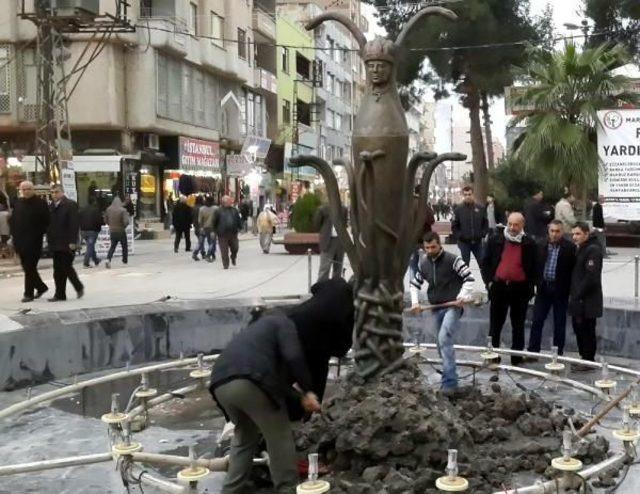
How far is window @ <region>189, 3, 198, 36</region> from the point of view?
3647cm

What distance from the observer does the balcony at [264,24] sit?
4544cm

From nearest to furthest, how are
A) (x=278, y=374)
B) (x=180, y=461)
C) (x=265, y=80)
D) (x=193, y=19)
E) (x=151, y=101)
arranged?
(x=278, y=374)
(x=180, y=461)
(x=151, y=101)
(x=193, y=19)
(x=265, y=80)

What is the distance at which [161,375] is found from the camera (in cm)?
852

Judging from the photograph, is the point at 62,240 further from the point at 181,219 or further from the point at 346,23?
the point at 181,219

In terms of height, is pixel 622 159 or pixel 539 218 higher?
pixel 622 159

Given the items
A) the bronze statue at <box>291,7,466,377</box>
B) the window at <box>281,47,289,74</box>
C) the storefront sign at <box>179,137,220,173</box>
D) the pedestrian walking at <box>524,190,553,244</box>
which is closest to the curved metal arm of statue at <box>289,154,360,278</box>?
the bronze statue at <box>291,7,466,377</box>

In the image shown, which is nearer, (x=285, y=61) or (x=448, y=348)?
(x=448, y=348)

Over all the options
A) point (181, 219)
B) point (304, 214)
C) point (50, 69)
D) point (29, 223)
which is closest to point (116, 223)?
point (181, 219)

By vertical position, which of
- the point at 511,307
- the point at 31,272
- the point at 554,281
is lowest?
the point at 511,307

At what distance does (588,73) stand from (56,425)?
16861mm

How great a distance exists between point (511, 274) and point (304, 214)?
14.2 meters

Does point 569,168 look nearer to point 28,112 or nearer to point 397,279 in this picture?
point 397,279

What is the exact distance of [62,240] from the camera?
12.0 metres

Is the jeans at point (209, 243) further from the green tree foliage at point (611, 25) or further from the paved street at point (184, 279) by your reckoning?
the green tree foliage at point (611, 25)
